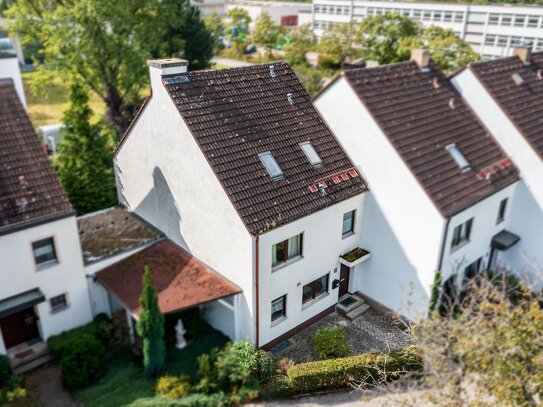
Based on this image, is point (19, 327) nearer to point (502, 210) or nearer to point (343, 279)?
point (343, 279)

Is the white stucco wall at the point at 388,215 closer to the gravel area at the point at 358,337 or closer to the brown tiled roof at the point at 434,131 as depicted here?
the brown tiled roof at the point at 434,131

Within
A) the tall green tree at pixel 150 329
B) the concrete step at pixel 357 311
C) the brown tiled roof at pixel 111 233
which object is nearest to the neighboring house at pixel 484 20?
the concrete step at pixel 357 311

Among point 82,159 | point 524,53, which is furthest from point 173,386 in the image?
point 524,53

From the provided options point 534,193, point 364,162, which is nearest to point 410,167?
point 364,162

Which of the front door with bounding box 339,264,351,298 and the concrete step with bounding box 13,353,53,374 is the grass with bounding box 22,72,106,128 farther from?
the front door with bounding box 339,264,351,298

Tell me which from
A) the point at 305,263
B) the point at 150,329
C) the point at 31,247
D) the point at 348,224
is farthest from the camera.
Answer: the point at 348,224

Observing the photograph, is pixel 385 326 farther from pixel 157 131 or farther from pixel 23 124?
pixel 23 124
